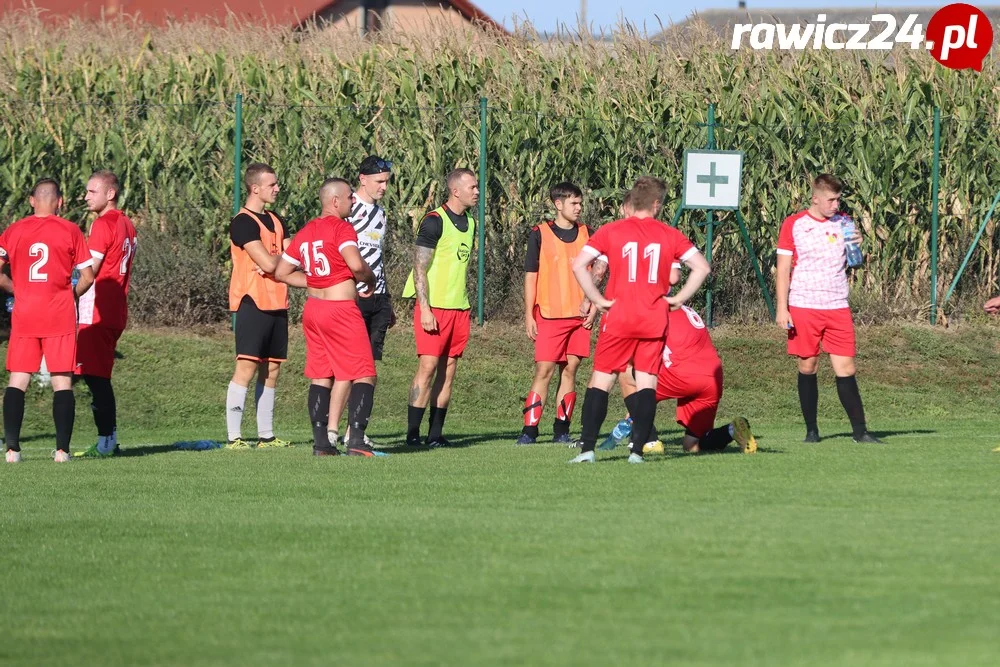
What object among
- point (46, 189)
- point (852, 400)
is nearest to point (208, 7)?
point (46, 189)

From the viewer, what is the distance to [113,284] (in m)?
12.4

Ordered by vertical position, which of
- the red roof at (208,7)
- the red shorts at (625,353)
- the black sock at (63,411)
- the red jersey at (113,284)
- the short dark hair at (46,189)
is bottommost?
the black sock at (63,411)

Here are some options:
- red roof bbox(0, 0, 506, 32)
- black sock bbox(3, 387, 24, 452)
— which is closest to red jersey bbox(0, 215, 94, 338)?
black sock bbox(3, 387, 24, 452)

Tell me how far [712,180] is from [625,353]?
8620 mm

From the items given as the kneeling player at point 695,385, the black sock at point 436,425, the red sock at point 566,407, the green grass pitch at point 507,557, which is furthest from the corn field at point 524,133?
the kneeling player at point 695,385

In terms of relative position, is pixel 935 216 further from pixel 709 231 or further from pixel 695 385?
pixel 695 385

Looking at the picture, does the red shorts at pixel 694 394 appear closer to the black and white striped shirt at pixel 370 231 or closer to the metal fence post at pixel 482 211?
the black and white striped shirt at pixel 370 231

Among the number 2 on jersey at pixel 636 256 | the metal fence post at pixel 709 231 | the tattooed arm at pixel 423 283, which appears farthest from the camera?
the metal fence post at pixel 709 231

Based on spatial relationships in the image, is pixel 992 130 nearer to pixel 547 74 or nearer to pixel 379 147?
pixel 547 74

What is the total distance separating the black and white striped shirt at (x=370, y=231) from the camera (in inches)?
521

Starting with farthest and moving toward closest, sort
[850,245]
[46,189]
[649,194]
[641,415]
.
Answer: [850,245], [46,189], [641,415], [649,194]

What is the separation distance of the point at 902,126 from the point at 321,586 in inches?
629

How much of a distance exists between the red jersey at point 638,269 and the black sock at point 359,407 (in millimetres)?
2168

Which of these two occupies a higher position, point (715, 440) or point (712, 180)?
point (712, 180)
